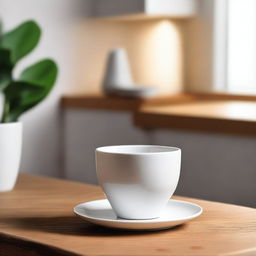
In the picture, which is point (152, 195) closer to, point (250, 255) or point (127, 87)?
point (250, 255)

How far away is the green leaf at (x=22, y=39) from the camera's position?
61.7 inches

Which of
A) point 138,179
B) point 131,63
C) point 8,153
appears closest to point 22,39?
point 8,153

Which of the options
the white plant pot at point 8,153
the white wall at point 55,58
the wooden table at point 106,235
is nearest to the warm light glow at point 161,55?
the white wall at point 55,58

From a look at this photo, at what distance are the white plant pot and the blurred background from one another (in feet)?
3.44

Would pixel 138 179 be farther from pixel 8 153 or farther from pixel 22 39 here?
pixel 22 39

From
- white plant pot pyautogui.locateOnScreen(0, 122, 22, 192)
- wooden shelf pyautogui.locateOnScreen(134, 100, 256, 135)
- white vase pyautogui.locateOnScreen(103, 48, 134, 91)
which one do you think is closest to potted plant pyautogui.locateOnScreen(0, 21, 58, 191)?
white plant pot pyautogui.locateOnScreen(0, 122, 22, 192)

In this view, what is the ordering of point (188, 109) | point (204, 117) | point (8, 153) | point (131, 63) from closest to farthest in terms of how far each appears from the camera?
point (8, 153) < point (204, 117) < point (188, 109) < point (131, 63)

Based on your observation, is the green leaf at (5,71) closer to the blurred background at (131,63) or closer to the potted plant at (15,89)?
the potted plant at (15,89)

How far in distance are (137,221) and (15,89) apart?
1.97ft

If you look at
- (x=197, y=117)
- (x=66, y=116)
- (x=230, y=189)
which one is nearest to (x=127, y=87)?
(x=66, y=116)

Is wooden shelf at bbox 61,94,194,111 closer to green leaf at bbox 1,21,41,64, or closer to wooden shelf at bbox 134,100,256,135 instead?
wooden shelf at bbox 134,100,256,135

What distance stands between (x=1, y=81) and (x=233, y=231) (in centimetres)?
68

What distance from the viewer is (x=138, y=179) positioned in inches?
40.5

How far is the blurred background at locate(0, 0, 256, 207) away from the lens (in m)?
2.72
